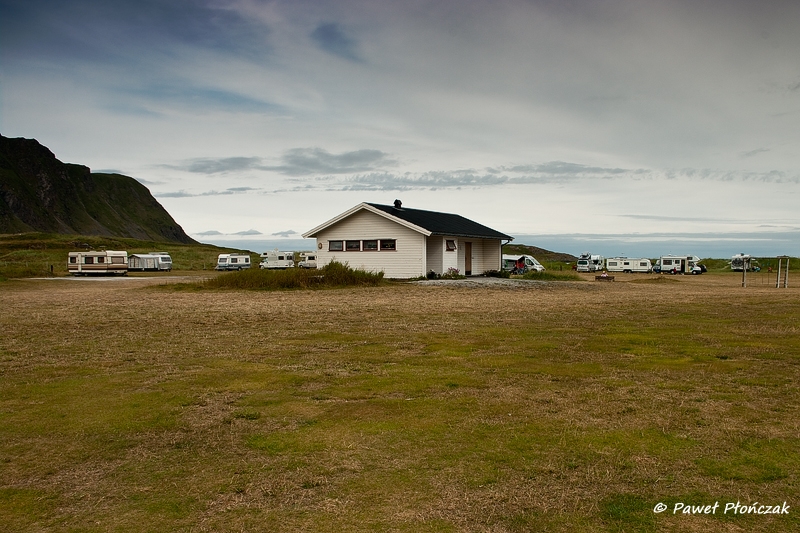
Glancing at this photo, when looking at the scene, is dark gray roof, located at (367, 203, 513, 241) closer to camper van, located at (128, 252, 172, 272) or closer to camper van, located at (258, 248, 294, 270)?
camper van, located at (258, 248, 294, 270)

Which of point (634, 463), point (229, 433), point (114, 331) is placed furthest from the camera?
point (114, 331)

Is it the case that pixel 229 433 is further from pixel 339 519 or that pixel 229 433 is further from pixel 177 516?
pixel 339 519

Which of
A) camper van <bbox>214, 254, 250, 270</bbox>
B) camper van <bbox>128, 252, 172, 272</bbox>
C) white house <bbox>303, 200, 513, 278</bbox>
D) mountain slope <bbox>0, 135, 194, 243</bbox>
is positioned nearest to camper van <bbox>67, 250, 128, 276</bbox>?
camper van <bbox>128, 252, 172, 272</bbox>

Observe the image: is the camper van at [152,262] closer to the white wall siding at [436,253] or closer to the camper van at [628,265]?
the white wall siding at [436,253]

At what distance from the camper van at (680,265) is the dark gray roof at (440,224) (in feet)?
90.1

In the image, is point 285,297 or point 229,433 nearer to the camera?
point 229,433

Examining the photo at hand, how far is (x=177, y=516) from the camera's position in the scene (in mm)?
4102

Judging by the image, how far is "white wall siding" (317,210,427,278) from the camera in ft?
108

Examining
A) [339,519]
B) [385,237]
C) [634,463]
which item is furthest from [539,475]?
[385,237]

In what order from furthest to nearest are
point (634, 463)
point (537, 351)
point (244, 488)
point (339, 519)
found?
point (537, 351) < point (634, 463) < point (244, 488) < point (339, 519)

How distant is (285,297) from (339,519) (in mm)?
19447

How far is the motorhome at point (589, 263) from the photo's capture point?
65.1 metres

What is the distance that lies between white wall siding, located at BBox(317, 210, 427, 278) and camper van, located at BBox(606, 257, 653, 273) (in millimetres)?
39634

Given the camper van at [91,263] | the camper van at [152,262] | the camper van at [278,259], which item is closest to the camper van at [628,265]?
the camper van at [278,259]
